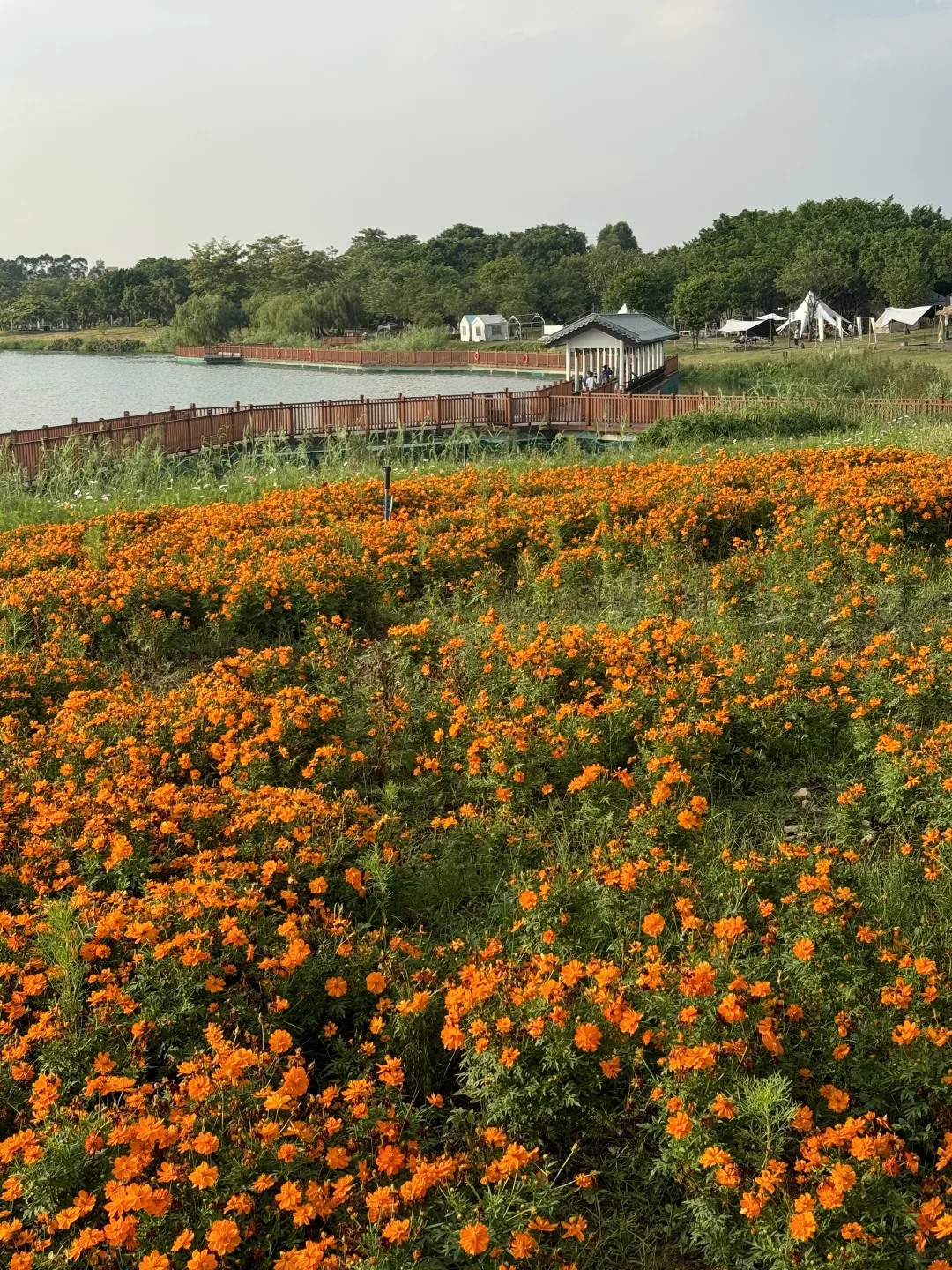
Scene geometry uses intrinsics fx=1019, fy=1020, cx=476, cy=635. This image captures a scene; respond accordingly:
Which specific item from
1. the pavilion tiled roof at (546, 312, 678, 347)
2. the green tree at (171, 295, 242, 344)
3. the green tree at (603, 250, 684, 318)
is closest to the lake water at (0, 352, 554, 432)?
the pavilion tiled roof at (546, 312, 678, 347)

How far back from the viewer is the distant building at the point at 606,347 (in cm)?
3044

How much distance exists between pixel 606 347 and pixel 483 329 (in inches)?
1895

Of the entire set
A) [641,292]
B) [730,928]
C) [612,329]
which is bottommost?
[730,928]

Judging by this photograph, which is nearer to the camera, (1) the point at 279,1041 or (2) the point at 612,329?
(1) the point at 279,1041

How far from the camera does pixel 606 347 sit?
3086cm

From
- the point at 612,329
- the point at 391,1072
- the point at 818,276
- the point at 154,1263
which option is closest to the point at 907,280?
the point at 818,276

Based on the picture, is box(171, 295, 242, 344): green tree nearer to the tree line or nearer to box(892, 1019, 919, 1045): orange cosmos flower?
the tree line

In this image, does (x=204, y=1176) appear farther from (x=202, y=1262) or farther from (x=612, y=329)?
(x=612, y=329)

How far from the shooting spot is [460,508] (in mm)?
10281

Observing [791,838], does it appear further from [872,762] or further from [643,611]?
[643,611]

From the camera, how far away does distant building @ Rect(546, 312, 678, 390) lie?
30.4 m

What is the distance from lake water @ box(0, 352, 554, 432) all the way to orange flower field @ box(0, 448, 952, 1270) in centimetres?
2974

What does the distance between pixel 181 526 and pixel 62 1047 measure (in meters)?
6.95

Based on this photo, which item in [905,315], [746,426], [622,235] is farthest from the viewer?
[622,235]
